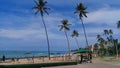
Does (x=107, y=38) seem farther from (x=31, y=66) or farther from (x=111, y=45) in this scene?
(x=31, y=66)

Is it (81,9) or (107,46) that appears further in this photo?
(107,46)

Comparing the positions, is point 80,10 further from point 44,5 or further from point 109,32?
point 109,32

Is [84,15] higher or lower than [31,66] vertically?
higher

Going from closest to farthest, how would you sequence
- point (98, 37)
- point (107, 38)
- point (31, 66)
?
point (31, 66) → point (107, 38) → point (98, 37)

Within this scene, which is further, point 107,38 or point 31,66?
point 107,38

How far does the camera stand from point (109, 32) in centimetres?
16662

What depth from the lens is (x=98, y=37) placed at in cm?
17362

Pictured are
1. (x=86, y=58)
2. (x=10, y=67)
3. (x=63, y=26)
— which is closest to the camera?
(x=10, y=67)

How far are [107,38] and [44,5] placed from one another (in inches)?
3393

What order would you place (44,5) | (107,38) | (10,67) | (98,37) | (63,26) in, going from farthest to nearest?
(98,37), (107,38), (63,26), (44,5), (10,67)

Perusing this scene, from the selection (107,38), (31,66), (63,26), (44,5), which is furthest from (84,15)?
(107,38)

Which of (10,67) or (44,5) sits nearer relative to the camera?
(10,67)

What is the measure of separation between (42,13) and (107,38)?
282ft

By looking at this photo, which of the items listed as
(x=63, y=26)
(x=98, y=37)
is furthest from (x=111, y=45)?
(x=63, y=26)
